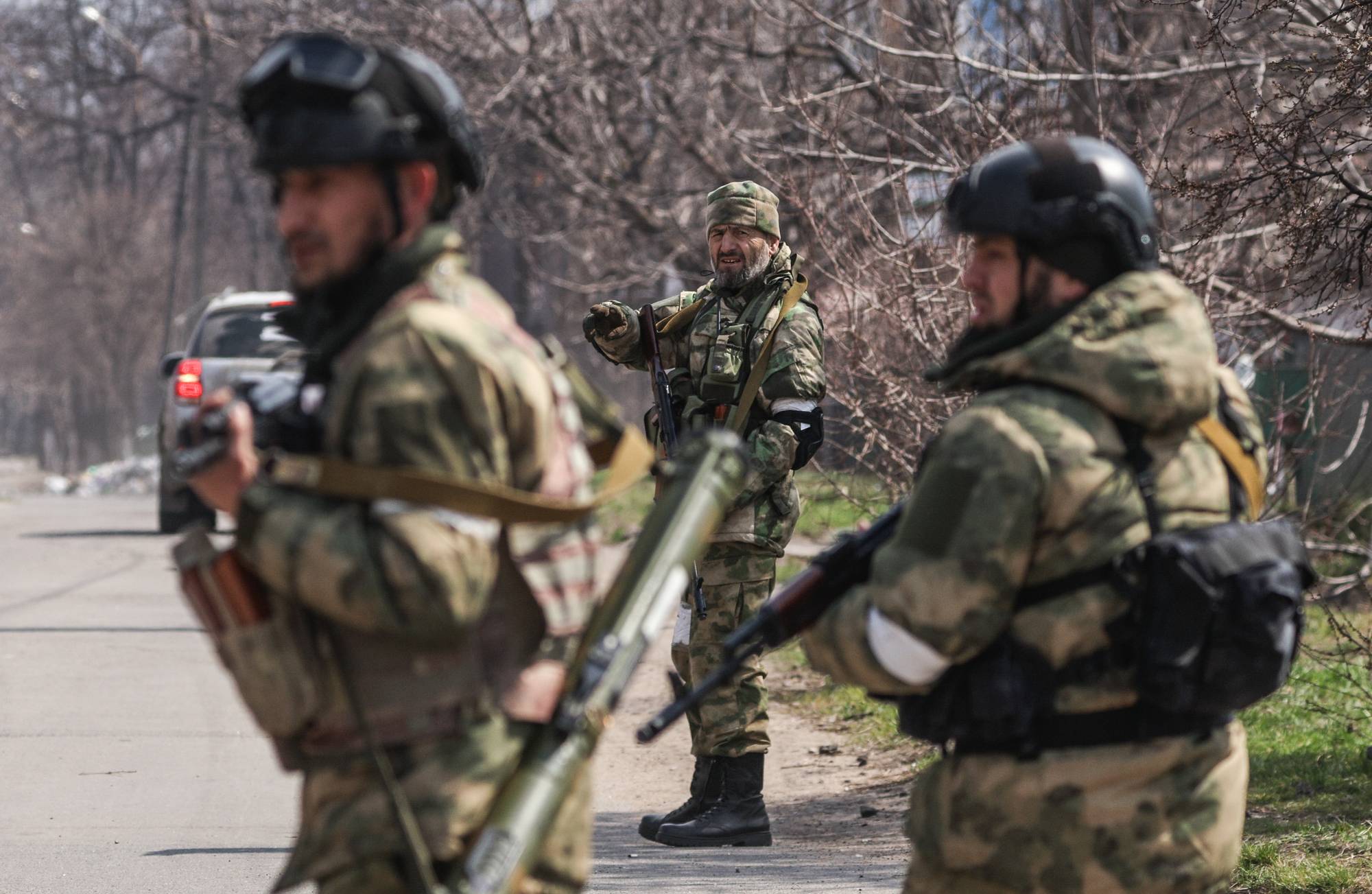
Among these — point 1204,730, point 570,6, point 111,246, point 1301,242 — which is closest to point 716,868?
point 1301,242

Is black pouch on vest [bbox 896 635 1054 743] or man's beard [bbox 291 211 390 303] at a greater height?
man's beard [bbox 291 211 390 303]

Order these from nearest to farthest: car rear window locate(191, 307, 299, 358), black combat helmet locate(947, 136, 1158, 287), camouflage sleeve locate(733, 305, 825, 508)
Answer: black combat helmet locate(947, 136, 1158, 287) → camouflage sleeve locate(733, 305, 825, 508) → car rear window locate(191, 307, 299, 358)

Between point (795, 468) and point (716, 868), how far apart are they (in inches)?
56.4

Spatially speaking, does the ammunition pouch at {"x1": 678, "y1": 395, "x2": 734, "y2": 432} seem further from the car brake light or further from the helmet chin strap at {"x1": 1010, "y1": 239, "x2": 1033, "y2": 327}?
the car brake light

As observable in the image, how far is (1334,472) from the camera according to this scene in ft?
40.3

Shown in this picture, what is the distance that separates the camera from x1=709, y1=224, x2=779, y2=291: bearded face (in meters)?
6.50

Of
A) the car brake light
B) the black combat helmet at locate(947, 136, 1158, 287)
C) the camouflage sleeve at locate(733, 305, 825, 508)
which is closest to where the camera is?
the black combat helmet at locate(947, 136, 1158, 287)

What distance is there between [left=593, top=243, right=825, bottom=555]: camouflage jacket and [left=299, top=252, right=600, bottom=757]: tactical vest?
3.48 meters

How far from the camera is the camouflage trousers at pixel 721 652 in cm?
638

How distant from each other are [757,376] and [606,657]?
148 inches

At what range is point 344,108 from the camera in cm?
264

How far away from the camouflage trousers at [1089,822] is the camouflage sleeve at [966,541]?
0.77 feet

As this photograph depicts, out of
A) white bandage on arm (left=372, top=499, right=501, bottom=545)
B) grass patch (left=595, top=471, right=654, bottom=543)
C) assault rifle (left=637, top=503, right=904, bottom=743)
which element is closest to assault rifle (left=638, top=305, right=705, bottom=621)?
assault rifle (left=637, top=503, right=904, bottom=743)

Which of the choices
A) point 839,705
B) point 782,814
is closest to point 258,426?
point 782,814
